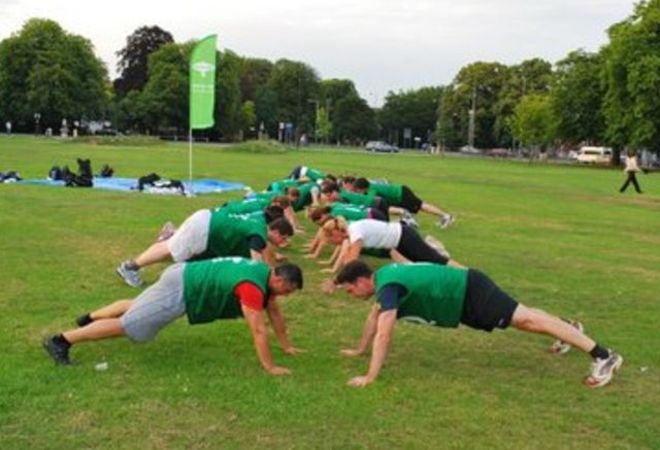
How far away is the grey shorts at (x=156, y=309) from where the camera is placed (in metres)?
7.64

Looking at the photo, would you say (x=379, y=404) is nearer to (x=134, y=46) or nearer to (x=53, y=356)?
(x=53, y=356)

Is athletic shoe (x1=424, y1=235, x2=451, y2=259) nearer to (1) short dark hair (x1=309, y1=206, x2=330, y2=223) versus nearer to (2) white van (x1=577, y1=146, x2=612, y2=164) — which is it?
(1) short dark hair (x1=309, y1=206, x2=330, y2=223)

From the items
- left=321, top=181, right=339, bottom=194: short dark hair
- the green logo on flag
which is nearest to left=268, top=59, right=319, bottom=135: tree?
the green logo on flag

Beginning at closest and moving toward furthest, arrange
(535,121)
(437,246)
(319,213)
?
(437,246)
(319,213)
(535,121)

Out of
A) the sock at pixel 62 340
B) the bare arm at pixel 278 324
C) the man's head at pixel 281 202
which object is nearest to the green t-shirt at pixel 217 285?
the bare arm at pixel 278 324

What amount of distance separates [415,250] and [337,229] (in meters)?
1.12

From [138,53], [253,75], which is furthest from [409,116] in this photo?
[138,53]

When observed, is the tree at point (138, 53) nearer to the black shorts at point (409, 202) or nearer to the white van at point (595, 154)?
the white van at point (595, 154)

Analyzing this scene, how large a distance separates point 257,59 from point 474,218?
141 m

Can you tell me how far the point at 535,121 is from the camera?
8931 centimetres

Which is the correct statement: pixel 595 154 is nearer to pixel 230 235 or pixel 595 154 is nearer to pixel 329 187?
pixel 329 187

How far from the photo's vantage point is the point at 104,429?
624 cm

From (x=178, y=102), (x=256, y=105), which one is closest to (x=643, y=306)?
(x=178, y=102)

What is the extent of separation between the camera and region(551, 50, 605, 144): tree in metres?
83.4
